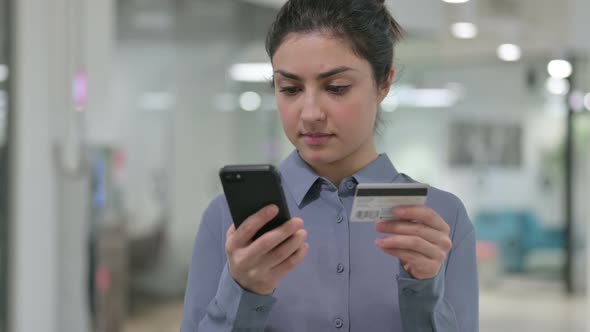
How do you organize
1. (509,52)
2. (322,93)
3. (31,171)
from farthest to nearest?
(509,52), (31,171), (322,93)

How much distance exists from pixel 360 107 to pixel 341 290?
33 centimetres

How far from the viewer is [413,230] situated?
1.34 m

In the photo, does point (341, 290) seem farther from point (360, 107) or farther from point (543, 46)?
point (543, 46)

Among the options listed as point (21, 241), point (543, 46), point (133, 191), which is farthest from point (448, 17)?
point (21, 241)

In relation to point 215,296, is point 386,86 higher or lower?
higher

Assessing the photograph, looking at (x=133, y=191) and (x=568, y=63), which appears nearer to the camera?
(x=133, y=191)

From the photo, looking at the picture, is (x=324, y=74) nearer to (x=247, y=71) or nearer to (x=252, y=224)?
(x=252, y=224)

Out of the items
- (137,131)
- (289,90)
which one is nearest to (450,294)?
(289,90)

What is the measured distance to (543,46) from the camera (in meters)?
10.5

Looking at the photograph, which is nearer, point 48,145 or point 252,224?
point 252,224

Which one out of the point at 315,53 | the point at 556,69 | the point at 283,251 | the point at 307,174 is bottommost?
the point at 283,251

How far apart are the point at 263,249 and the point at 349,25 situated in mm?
471

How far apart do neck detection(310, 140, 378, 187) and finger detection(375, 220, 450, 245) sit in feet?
0.89

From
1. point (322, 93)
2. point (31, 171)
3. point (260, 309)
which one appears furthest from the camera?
point (31, 171)
